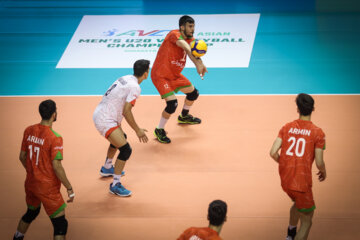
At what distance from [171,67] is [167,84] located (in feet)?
1.02

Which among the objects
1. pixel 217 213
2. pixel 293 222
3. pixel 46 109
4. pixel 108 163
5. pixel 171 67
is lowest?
pixel 217 213

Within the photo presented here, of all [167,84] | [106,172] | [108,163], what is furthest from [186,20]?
[106,172]

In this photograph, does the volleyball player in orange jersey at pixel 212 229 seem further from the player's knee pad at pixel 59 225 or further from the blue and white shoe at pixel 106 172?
the blue and white shoe at pixel 106 172

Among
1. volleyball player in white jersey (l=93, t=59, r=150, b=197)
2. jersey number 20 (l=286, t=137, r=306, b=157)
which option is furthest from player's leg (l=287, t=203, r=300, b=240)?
volleyball player in white jersey (l=93, t=59, r=150, b=197)

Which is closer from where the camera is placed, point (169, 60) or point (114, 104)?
point (114, 104)

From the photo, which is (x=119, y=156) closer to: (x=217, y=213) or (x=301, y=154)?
(x=301, y=154)

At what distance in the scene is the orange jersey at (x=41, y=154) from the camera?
570cm

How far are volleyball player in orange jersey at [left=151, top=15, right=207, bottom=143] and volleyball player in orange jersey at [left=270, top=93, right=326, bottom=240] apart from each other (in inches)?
129

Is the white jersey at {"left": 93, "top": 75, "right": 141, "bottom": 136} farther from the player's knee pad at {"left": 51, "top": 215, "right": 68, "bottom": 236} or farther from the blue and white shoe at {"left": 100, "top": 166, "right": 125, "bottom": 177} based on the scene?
the player's knee pad at {"left": 51, "top": 215, "right": 68, "bottom": 236}

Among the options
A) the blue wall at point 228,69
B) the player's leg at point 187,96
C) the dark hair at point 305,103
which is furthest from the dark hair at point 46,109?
the blue wall at point 228,69

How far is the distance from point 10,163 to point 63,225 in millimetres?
2963

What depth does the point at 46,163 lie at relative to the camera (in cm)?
577

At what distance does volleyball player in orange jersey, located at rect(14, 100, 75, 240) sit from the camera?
571 cm

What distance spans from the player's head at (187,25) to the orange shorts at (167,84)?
84 centimetres
